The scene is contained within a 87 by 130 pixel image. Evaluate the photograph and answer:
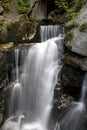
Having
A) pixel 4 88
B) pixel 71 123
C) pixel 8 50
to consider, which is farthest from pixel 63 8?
pixel 71 123

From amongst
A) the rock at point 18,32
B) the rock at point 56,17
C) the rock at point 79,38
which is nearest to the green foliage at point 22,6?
the rock at point 56,17

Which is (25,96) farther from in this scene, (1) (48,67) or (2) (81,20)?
(2) (81,20)

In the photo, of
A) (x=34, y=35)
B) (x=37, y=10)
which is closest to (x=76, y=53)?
(x=34, y=35)

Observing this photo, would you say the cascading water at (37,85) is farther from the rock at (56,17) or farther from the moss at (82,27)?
the rock at (56,17)

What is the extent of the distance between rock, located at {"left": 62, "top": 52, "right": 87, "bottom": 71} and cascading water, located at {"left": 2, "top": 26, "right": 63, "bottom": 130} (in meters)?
0.62

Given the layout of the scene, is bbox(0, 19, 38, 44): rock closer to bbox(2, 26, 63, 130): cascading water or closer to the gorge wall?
the gorge wall

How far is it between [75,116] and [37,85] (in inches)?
79.4

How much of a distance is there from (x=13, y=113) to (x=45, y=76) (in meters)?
1.61

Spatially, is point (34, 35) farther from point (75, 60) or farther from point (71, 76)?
point (75, 60)

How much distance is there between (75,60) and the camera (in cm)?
850

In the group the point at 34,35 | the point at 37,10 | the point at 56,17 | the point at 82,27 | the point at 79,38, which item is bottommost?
the point at 34,35

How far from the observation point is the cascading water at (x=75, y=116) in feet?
26.0

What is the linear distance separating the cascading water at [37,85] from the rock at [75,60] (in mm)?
617

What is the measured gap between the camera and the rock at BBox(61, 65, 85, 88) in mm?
8703
